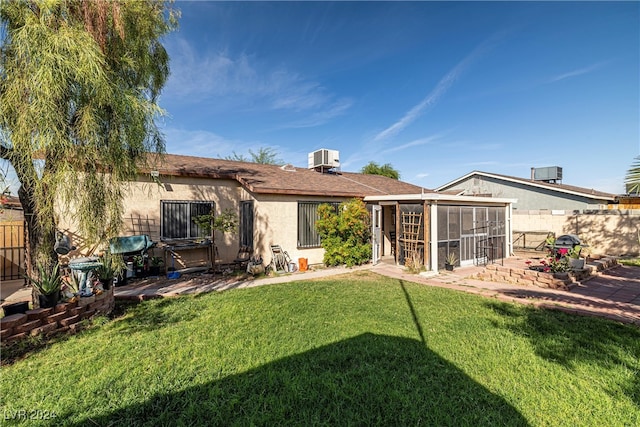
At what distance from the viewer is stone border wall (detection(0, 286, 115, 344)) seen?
4.46 meters

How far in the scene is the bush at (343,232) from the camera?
1121cm

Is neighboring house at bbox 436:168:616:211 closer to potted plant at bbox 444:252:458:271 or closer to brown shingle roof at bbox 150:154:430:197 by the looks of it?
potted plant at bbox 444:252:458:271

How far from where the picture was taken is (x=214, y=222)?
9867mm

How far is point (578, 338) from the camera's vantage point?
482 centimetres

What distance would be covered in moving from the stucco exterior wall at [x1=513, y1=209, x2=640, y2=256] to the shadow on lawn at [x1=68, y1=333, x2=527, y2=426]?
15.6m

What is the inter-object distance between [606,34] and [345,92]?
39.2 feet

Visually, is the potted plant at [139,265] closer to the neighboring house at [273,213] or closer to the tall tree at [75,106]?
the neighboring house at [273,213]

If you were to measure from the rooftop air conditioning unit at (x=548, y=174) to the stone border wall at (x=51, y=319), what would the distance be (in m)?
29.7

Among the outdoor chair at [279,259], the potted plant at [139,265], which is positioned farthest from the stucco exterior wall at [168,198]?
the outdoor chair at [279,259]

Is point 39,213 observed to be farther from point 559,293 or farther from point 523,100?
point 523,100

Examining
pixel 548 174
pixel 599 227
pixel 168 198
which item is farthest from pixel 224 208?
pixel 548 174

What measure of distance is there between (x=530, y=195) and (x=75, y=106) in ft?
81.5

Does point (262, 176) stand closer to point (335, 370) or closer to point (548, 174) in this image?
point (335, 370)

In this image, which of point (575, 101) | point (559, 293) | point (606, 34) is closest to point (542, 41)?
point (606, 34)
